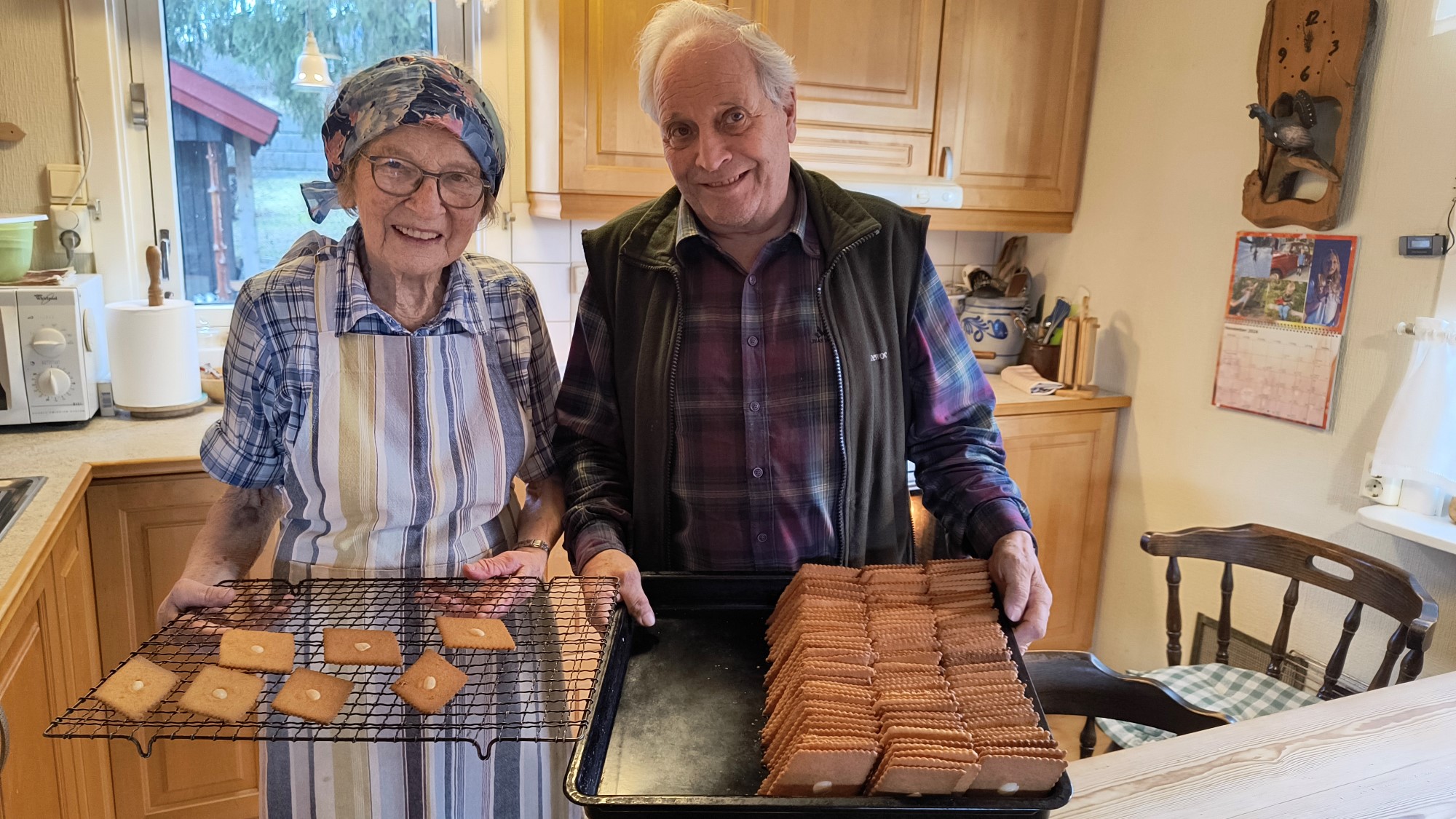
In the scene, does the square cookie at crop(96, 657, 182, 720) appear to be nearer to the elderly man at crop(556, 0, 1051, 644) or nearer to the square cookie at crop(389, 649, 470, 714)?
the square cookie at crop(389, 649, 470, 714)

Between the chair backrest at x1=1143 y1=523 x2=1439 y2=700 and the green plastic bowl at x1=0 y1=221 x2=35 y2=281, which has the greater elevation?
the green plastic bowl at x1=0 y1=221 x2=35 y2=281

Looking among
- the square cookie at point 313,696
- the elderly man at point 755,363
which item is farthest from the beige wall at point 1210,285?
the square cookie at point 313,696

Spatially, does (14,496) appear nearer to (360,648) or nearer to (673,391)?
(360,648)

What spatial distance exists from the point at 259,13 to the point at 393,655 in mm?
2038

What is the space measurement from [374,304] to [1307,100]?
2.04 m

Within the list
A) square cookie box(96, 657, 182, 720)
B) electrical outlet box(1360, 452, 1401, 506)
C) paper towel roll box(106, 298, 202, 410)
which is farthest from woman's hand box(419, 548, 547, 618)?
electrical outlet box(1360, 452, 1401, 506)

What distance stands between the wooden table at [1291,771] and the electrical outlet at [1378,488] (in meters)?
0.98

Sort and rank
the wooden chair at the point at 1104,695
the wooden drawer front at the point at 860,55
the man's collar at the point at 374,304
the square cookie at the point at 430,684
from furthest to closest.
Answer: the wooden drawer front at the point at 860,55 < the wooden chair at the point at 1104,695 < the man's collar at the point at 374,304 < the square cookie at the point at 430,684

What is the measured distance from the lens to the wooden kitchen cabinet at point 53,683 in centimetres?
138

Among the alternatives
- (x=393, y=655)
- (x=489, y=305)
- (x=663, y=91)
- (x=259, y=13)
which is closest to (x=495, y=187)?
(x=489, y=305)

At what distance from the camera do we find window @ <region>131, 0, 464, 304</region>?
2322 mm

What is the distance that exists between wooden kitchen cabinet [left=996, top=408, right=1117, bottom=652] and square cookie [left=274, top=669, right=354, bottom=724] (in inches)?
80.3

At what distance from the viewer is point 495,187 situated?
1178mm

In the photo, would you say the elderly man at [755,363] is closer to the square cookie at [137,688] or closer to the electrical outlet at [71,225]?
the square cookie at [137,688]
